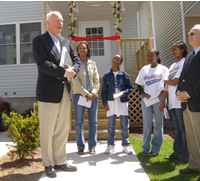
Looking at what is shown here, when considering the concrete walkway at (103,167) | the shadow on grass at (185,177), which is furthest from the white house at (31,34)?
the shadow on grass at (185,177)

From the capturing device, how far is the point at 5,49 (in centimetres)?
883

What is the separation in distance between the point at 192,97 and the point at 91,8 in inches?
239

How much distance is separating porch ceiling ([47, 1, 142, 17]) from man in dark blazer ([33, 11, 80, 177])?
493 centimetres

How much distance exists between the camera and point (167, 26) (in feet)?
34.5

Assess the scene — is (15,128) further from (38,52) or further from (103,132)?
(103,132)

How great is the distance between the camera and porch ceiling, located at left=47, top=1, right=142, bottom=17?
715 centimetres

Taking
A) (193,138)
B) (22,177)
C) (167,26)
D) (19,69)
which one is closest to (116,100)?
(193,138)

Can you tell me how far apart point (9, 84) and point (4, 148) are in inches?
201

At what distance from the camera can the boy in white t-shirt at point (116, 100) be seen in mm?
3713

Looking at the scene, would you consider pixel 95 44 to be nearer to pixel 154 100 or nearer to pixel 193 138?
pixel 154 100

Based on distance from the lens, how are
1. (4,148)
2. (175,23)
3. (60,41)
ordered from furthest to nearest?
(175,23) → (4,148) → (60,41)

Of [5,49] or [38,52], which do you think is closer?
[38,52]

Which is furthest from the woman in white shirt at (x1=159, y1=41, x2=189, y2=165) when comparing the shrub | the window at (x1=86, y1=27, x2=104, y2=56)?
the window at (x1=86, y1=27, x2=104, y2=56)

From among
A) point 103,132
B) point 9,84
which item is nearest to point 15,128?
point 103,132
